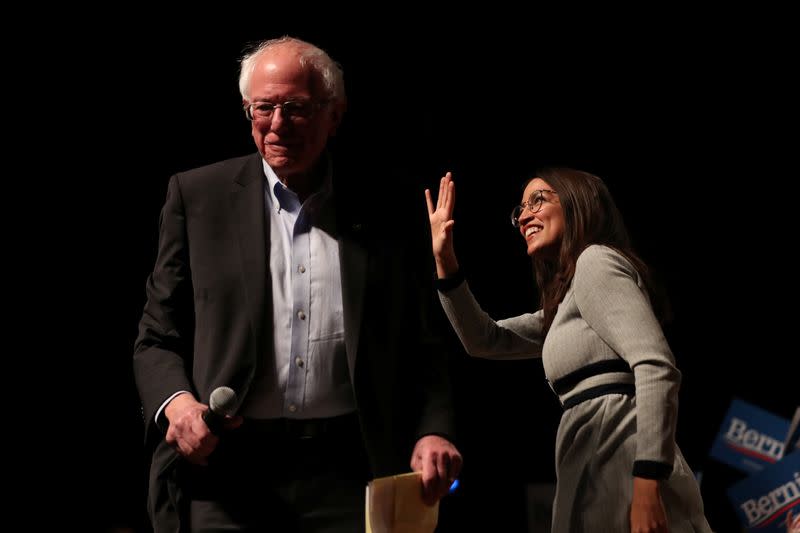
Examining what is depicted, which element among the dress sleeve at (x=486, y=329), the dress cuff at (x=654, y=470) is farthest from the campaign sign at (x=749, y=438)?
the dress cuff at (x=654, y=470)

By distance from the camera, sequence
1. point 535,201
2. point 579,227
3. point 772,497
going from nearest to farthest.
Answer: point 579,227
point 535,201
point 772,497

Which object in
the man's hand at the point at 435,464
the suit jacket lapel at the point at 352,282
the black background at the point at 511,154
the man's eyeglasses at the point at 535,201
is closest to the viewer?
the man's hand at the point at 435,464

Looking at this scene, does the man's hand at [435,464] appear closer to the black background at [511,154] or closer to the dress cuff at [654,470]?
the dress cuff at [654,470]

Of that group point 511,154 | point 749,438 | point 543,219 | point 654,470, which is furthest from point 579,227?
point 749,438

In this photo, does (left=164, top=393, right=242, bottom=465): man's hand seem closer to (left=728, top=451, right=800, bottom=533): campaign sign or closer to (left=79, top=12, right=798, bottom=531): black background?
(left=79, top=12, right=798, bottom=531): black background

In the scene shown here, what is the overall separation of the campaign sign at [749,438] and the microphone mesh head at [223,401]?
3882 millimetres

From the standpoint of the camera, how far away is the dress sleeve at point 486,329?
100 inches

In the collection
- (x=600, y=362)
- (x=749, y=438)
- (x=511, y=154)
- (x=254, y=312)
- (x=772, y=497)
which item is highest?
(x=254, y=312)

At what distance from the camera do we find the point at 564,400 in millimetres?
Result: 2297

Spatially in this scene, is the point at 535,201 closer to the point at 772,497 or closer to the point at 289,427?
the point at 289,427

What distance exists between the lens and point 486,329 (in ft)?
8.54

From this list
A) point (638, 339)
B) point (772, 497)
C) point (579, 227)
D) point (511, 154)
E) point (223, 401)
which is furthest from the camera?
point (511, 154)

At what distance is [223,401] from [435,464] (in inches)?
17.7

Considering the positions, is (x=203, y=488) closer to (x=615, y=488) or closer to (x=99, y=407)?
(x=615, y=488)
